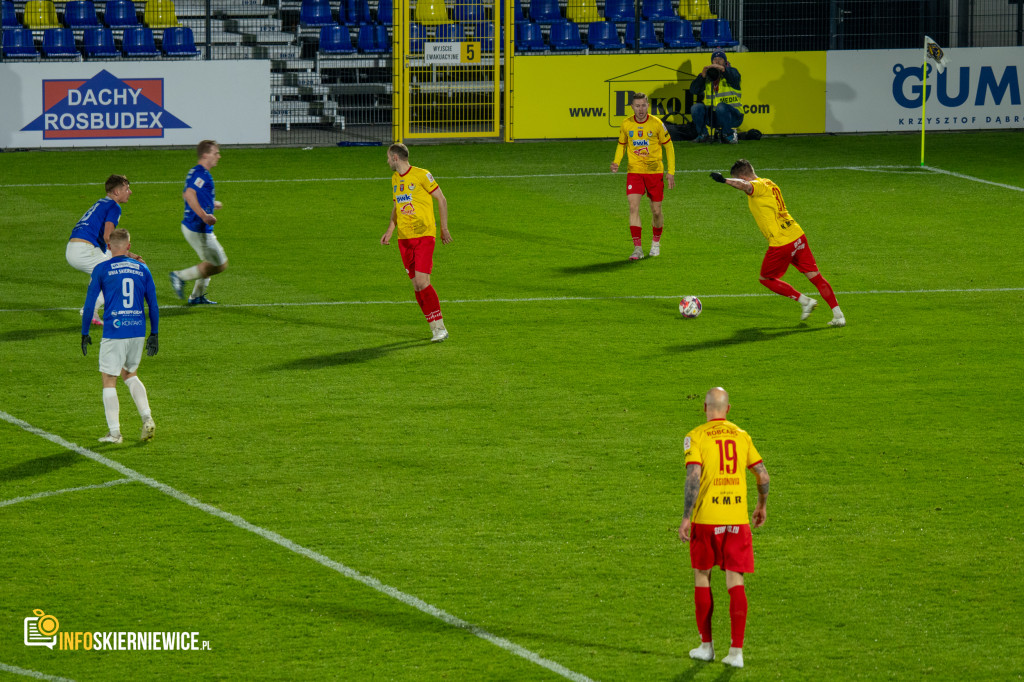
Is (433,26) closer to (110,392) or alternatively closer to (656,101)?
(656,101)

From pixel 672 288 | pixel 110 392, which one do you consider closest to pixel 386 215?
pixel 672 288

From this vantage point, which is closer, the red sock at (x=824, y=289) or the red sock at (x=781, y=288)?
the red sock at (x=824, y=289)

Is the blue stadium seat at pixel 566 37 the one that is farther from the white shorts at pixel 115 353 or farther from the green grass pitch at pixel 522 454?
the white shorts at pixel 115 353

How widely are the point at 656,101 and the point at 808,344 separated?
1786cm

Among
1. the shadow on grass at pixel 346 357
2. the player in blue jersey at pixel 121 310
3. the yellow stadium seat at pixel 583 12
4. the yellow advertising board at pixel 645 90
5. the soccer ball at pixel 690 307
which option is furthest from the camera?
the yellow stadium seat at pixel 583 12

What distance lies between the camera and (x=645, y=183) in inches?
758

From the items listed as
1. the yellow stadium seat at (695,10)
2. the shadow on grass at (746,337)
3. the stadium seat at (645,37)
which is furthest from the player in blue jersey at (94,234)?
the yellow stadium seat at (695,10)

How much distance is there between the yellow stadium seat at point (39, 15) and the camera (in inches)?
1364

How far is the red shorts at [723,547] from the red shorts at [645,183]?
12057 mm

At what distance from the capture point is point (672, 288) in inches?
702

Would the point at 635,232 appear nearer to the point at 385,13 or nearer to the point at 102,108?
the point at 102,108

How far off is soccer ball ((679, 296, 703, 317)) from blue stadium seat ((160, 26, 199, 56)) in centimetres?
2185

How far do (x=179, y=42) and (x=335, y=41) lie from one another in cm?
417

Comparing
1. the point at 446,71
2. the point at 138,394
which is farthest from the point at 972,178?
the point at 138,394
